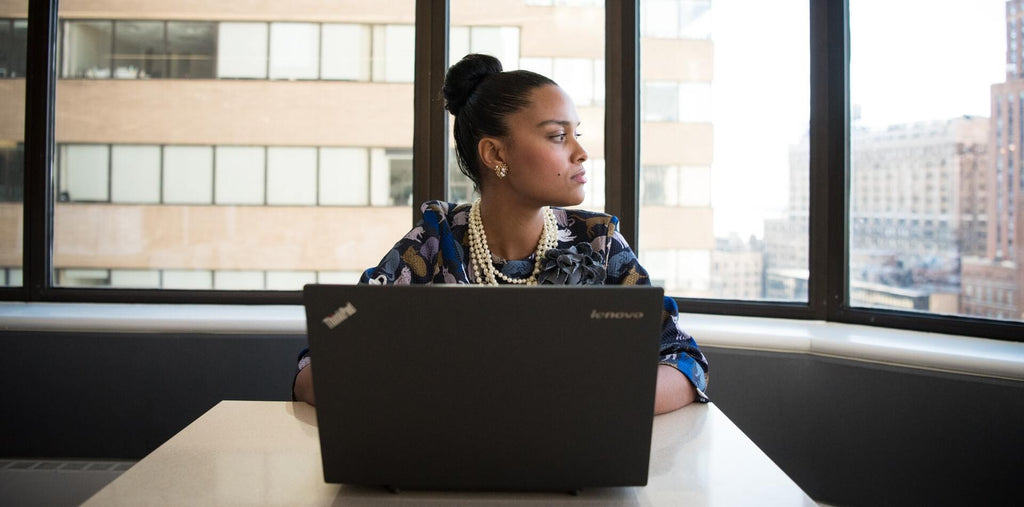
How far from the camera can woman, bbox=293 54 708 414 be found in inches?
63.3

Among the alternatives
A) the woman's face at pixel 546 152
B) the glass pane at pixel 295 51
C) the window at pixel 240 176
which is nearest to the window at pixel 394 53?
the glass pane at pixel 295 51

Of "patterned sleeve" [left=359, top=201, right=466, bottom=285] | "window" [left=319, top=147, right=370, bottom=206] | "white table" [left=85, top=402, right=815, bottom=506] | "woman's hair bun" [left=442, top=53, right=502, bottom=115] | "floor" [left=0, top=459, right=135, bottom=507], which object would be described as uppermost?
"woman's hair bun" [left=442, top=53, right=502, bottom=115]

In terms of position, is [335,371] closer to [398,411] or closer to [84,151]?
[398,411]

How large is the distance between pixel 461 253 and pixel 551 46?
55.6 inches

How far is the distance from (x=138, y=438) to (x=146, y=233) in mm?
887

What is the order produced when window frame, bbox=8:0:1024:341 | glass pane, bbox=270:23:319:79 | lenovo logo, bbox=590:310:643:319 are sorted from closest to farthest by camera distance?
lenovo logo, bbox=590:310:643:319 → window frame, bbox=8:0:1024:341 → glass pane, bbox=270:23:319:79

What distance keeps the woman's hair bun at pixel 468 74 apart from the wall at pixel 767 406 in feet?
3.44

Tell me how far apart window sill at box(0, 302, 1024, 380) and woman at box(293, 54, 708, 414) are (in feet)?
2.32

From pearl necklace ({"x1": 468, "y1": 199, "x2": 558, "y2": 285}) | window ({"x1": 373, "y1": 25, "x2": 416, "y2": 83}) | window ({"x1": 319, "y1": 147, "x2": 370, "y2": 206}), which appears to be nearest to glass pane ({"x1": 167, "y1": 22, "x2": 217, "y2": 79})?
window ({"x1": 319, "y1": 147, "x2": 370, "y2": 206})

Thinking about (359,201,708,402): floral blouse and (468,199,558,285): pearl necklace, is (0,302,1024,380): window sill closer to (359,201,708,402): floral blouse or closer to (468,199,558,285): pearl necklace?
(359,201,708,402): floral blouse

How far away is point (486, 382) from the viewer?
75 centimetres

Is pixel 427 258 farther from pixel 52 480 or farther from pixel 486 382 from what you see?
pixel 52 480

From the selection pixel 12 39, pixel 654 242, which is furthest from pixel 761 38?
pixel 12 39

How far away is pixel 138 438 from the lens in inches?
97.6
